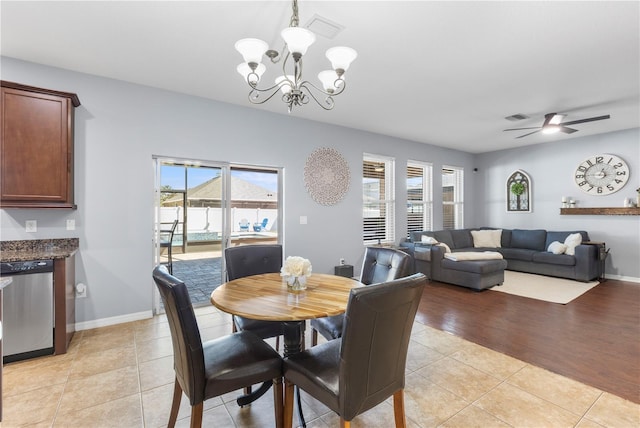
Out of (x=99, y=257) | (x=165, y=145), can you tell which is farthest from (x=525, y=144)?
(x=99, y=257)

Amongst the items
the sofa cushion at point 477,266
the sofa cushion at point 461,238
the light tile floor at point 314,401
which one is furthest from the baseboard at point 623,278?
the light tile floor at point 314,401

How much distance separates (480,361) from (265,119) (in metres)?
3.90

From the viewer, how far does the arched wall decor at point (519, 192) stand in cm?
691

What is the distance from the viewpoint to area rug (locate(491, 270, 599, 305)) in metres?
4.47

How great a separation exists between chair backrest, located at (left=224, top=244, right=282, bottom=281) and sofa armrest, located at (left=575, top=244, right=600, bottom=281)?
17.8ft

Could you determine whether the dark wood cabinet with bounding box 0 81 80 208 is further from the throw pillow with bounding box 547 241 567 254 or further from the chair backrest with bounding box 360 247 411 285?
the throw pillow with bounding box 547 241 567 254

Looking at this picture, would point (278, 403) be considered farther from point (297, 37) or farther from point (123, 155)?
point (123, 155)

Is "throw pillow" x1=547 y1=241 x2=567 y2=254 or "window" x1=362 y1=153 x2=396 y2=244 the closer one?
"throw pillow" x1=547 y1=241 x2=567 y2=254

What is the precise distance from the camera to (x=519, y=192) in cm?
699

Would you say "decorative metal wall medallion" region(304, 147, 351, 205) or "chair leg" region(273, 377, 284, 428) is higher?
"decorative metal wall medallion" region(304, 147, 351, 205)

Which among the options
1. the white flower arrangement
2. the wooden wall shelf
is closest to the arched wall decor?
the wooden wall shelf

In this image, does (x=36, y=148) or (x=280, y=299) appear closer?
(x=280, y=299)

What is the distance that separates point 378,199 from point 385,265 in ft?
11.9

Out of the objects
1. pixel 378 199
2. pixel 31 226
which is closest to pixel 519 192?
pixel 378 199
